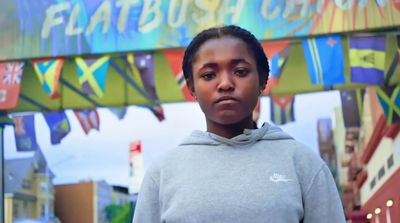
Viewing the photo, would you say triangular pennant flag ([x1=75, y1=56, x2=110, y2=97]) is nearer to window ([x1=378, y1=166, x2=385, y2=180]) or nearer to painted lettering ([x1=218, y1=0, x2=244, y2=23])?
painted lettering ([x1=218, y1=0, x2=244, y2=23])

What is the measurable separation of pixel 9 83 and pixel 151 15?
1.51m

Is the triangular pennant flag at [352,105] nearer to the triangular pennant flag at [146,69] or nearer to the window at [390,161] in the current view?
the triangular pennant flag at [146,69]

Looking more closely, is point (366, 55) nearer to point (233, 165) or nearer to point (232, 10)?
point (232, 10)

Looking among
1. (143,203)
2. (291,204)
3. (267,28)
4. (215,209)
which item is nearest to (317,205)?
(291,204)

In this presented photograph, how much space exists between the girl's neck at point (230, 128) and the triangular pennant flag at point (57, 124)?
217 inches

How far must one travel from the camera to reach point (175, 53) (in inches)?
220

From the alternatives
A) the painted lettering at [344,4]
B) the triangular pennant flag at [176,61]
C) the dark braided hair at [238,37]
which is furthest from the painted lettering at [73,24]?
the dark braided hair at [238,37]

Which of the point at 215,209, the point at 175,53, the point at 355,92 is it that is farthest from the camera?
the point at 355,92

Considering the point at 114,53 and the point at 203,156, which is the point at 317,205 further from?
the point at 114,53

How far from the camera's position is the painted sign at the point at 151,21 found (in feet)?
17.1

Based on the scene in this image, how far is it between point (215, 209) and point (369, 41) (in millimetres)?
4580

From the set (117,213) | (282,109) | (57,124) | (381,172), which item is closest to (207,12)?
(282,109)

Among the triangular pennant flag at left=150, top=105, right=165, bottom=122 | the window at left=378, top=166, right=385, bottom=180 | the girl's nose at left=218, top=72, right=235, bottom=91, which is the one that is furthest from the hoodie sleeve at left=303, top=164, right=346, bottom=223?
the window at left=378, top=166, right=385, bottom=180

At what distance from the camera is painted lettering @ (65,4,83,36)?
554 cm
